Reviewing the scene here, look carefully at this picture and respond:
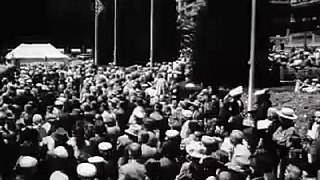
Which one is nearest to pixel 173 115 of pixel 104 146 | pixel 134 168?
pixel 104 146

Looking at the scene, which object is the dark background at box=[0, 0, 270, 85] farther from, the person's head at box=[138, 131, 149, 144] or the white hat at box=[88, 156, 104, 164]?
the white hat at box=[88, 156, 104, 164]

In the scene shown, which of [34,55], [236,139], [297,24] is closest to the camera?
[236,139]

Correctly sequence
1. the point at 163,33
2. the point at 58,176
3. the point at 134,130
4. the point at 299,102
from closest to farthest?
the point at 58,176, the point at 134,130, the point at 299,102, the point at 163,33

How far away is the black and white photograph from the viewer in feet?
27.1

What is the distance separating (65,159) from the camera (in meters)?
8.34

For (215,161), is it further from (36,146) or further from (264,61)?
(264,61)

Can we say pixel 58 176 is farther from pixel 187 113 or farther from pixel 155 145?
pixel 187 113

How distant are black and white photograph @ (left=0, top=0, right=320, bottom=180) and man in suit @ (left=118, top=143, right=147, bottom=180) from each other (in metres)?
0.02

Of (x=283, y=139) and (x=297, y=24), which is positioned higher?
(x=297, y=24)

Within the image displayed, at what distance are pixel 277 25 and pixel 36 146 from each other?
3739cm

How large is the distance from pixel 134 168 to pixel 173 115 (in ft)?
14.4

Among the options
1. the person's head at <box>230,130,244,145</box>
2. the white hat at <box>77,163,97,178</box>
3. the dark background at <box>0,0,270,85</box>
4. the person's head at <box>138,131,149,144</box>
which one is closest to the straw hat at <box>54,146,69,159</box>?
the white hat at <box>77,163,97,178</box>

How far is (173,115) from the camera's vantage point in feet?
40.2

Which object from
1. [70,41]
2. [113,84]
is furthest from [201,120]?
[70,41]
